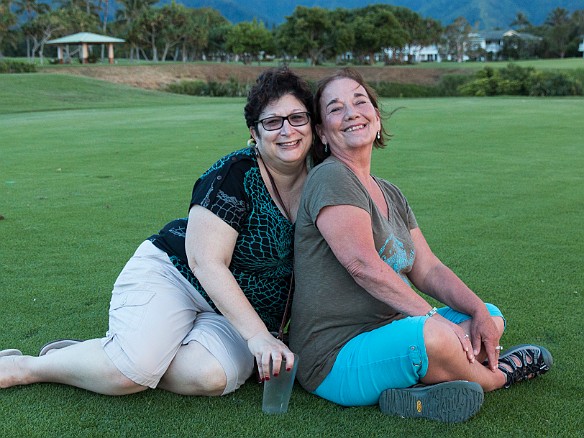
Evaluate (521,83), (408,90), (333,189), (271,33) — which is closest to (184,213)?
(333,189)

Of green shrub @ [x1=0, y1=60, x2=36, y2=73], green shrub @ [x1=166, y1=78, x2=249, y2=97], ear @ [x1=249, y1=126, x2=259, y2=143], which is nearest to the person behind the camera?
ear @ [x1=249, y1=126, x2=259, y2=143]

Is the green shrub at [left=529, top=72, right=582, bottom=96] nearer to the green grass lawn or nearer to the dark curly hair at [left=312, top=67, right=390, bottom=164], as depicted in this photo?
the green grass lawn

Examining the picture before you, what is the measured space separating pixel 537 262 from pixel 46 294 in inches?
127

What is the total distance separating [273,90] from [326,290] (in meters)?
0.85

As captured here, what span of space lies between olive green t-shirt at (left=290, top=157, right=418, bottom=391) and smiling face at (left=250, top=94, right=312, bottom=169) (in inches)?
4.8

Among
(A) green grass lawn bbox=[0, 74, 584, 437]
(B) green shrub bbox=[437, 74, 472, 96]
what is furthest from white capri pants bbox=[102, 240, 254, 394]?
(B) green shrub bbox=[437, 74, 472, 96]

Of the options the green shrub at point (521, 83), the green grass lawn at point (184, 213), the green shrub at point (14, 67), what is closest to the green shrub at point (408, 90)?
the green shrub at point (521, 83)

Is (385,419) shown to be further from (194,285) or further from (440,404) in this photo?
(194,285)

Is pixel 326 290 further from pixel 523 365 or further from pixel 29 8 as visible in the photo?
pixel 29 8

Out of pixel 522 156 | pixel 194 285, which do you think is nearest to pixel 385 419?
pixel 194 285

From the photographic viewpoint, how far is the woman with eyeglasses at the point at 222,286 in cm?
307

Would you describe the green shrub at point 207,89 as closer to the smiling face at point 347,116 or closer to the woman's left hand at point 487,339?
the smiling face at point 347,116

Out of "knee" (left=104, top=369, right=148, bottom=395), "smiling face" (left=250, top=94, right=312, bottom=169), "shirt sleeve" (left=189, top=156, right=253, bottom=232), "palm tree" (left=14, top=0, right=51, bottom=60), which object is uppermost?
"palm tree" (left=14, top=0, right=51, bottom=60)

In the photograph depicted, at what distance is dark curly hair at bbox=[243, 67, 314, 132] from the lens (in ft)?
10.2
